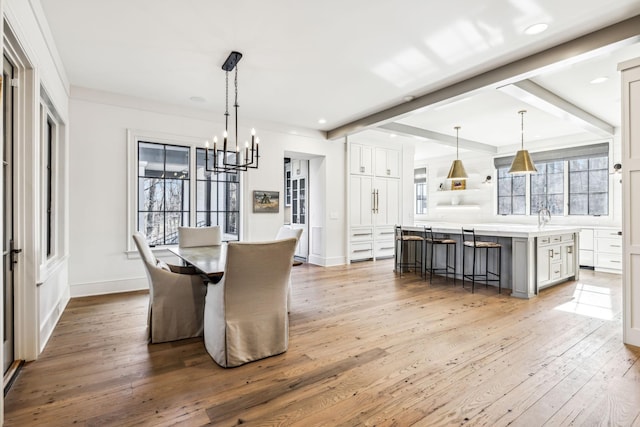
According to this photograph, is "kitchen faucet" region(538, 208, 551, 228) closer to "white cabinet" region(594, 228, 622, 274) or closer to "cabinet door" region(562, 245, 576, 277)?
"cabinet door" region(562, 245, 576, 277)

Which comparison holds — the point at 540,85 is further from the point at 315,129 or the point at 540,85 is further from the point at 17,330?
the point at 17,330

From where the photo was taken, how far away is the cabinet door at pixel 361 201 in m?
7.17

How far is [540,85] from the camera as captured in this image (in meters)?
4.35

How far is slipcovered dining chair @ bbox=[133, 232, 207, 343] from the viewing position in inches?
113

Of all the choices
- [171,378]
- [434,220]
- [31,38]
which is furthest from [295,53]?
[434,220]

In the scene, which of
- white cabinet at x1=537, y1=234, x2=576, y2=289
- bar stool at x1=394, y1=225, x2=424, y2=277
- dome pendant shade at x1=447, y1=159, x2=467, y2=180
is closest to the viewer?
white cabinet at x1=537, y1=234, x2=576, y2=289

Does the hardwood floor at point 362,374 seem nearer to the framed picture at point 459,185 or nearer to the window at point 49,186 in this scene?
the window at point 49,186

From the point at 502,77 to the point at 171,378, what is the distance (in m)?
4.27

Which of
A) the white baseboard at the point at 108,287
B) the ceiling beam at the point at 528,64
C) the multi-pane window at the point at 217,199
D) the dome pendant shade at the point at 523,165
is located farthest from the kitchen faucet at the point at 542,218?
the white baseboard at the point at 108,287

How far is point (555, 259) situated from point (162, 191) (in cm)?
595

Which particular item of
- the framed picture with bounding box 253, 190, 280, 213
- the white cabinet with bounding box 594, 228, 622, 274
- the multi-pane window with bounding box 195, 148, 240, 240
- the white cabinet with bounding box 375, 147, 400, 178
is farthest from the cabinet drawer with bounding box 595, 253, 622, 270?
the multi-pane window with bounding box 195, 148, 240, 240

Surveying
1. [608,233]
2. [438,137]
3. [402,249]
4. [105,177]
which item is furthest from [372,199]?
[105,177]

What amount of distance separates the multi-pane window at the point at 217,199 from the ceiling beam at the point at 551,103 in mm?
4227

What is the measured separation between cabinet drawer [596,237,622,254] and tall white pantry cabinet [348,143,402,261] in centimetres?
377
